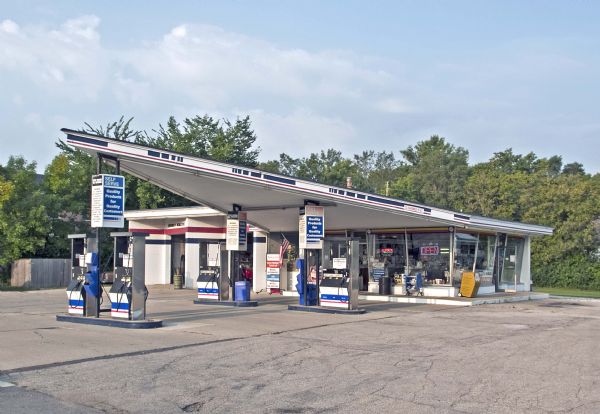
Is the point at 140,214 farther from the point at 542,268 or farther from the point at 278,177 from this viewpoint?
the point at 542,268

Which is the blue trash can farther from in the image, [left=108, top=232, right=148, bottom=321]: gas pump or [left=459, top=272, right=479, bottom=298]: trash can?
[left=459, top=272, right=479, bottom=298]: trash can

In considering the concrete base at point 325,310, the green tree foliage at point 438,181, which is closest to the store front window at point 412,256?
Answer: the concrete base at point 325,310

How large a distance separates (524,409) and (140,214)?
29.3m

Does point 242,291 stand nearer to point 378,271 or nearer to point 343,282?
point 343,282

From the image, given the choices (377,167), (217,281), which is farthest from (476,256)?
(377,167)

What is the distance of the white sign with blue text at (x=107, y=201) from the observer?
51.9 ft

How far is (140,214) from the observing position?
115ft

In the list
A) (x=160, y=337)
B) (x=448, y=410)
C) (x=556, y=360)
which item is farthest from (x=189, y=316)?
(x=448, y=410)

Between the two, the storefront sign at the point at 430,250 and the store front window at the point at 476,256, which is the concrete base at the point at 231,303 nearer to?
the storefront sign at the point at 430,250

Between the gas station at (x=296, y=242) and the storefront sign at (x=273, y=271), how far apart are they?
159 millimetres

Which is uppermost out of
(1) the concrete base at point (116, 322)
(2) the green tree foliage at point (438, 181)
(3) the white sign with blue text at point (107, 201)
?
(2) the green tree foliage at point (438, 181)

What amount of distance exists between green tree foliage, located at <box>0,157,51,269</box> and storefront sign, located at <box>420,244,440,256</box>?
776 inches

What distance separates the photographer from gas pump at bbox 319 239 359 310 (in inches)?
758

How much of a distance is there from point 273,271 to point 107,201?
14.3 metres
